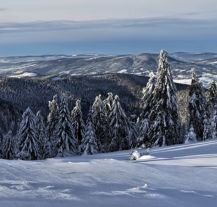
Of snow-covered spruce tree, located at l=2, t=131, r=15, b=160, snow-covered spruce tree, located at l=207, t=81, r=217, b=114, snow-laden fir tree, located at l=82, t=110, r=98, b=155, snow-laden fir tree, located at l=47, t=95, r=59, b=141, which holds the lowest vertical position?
snow-covered spruce tree, located at l=2, t=131, r=15, b=160

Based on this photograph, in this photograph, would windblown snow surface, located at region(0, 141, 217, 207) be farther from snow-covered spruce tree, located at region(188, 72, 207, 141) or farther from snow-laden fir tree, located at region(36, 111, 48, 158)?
snow-laden fir tree, located at region(36, 111, 48, 158)

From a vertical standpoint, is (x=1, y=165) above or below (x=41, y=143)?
above

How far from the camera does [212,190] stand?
10.2 metres

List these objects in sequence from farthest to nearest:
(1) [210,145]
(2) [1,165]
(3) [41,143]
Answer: (3) [41,143] < (1) [210,145] < (2) [1,165]

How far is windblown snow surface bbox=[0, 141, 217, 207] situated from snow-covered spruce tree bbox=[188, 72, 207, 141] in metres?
33.6

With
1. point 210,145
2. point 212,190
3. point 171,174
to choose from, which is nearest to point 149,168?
point 171,174

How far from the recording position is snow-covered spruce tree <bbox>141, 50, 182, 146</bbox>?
37406mm

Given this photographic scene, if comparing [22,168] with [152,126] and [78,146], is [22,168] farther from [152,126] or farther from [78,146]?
[78,146]

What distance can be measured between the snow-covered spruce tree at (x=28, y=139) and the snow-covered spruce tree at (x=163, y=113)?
40.6ft

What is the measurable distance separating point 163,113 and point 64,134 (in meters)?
12.8

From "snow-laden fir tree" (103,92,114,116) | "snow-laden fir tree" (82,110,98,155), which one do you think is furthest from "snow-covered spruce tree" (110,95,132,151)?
"snow-laden fir tree" (82,110,98,155)

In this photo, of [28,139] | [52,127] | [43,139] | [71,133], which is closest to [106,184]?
[28,139]

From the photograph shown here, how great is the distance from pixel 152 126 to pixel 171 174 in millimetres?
26502

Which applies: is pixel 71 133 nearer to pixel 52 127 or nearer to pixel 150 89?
pixel 52 127
